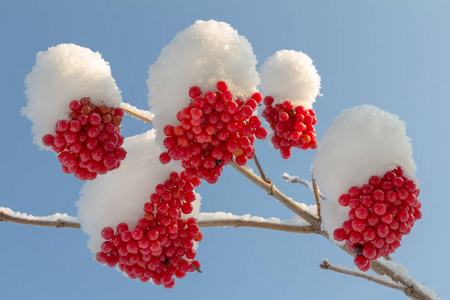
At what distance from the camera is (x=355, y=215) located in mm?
1431

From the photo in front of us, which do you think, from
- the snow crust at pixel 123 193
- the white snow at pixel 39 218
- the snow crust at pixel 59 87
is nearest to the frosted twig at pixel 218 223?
the white snow at pixel 39 218

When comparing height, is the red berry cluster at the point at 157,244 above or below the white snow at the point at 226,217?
below

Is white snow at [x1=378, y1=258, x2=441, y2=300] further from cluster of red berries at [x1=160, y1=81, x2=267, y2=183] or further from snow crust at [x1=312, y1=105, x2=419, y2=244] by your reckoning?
cluster of red berries at [x1=160, y1=81, x2=267, y2=183]

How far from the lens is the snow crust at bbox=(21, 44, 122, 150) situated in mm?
1571

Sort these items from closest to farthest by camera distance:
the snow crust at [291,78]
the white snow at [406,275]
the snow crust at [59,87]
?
the snow crust at [59,87]
the white snow at [406,275]
the snow crust at [291,78]

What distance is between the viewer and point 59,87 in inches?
62.4

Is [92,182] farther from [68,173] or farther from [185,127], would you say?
[185,127]

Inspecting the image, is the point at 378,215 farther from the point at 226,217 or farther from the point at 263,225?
the point at 226,217

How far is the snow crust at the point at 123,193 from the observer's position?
173 cm

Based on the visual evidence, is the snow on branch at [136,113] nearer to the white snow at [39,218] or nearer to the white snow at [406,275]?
the white snow at [39,218]

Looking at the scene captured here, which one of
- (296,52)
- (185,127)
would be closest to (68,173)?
(185,127)

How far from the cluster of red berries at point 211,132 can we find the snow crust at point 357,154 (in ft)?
1.03

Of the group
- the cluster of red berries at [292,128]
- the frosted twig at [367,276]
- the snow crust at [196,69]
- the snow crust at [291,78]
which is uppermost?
the snow crust at [291,78]

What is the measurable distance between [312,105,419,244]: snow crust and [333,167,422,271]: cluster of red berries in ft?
0.15
